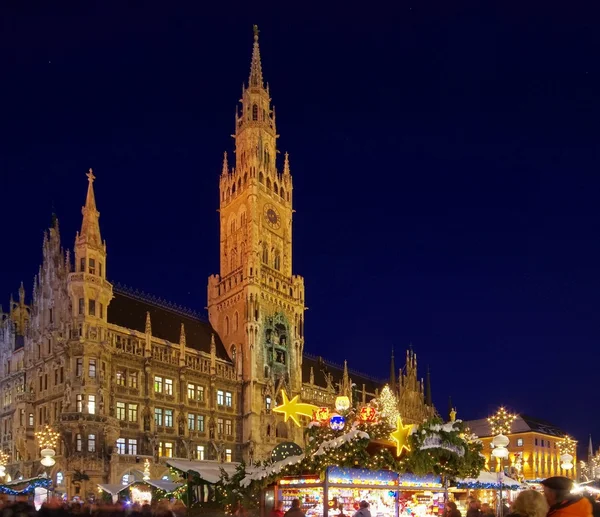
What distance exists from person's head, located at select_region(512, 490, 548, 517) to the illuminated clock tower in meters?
59.8

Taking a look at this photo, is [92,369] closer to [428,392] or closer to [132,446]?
[132,446]

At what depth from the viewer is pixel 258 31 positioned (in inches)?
3329

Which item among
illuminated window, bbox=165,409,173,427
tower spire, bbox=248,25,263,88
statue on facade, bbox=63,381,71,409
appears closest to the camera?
statue on facade, bbox=63,381,71,409

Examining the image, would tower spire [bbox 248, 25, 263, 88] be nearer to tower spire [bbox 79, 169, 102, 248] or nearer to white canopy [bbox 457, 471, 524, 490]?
tower spire [bbox 79, 169, 102, 248]

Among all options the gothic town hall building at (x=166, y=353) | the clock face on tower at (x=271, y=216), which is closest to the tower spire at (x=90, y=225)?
the gothic town hall building at (x=166, y=353)

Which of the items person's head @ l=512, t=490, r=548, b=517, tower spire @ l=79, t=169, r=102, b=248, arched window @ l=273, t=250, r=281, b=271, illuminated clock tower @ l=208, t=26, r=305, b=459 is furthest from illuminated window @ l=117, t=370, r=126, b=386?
person's head @ l=512, t=490, r=548, b=517

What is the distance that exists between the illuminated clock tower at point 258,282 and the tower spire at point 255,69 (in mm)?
191

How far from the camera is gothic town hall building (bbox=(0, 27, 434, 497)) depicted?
2109 inches

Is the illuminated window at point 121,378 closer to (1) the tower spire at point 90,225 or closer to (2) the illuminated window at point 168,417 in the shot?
(2) the illuminated window at point 168,417

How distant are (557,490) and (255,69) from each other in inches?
3105

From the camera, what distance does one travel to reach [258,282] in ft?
229

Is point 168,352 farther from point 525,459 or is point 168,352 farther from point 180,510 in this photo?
point 525,459

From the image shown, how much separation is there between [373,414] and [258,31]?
6844 centimetres

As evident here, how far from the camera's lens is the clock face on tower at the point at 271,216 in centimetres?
7425
